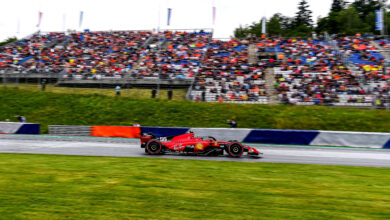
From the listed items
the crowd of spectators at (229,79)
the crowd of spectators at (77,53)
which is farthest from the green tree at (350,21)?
the crowd of spectators at (77,53)

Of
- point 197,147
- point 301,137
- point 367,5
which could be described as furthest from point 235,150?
point 367,5

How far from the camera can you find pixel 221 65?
25922mm

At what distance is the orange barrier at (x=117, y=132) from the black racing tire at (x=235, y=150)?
26.7 ft

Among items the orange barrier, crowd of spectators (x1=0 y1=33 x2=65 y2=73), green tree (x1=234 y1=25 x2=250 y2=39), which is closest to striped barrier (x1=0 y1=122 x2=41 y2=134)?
the orange barrier

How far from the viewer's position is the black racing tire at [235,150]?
36.2 ft

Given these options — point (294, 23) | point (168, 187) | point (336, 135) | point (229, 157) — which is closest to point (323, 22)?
point (294, 23)

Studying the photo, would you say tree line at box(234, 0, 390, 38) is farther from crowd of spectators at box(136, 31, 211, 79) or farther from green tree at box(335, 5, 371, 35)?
crowd of spectators at box(136, 31, 211, 79)

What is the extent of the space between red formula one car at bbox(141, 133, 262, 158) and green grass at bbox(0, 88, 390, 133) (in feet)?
30.1

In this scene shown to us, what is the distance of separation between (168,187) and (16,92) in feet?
77.2

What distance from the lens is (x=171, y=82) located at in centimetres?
2391

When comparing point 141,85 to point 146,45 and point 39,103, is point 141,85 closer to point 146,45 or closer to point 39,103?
point 39,103

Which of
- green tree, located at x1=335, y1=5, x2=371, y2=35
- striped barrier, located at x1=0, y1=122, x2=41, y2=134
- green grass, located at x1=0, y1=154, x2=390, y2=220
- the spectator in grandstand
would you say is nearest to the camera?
green grass, located at x1=0, y1=154, x2=390, y2=220

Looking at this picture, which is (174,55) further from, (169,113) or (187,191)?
(187,191)

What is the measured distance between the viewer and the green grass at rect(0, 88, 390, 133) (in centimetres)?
1948
